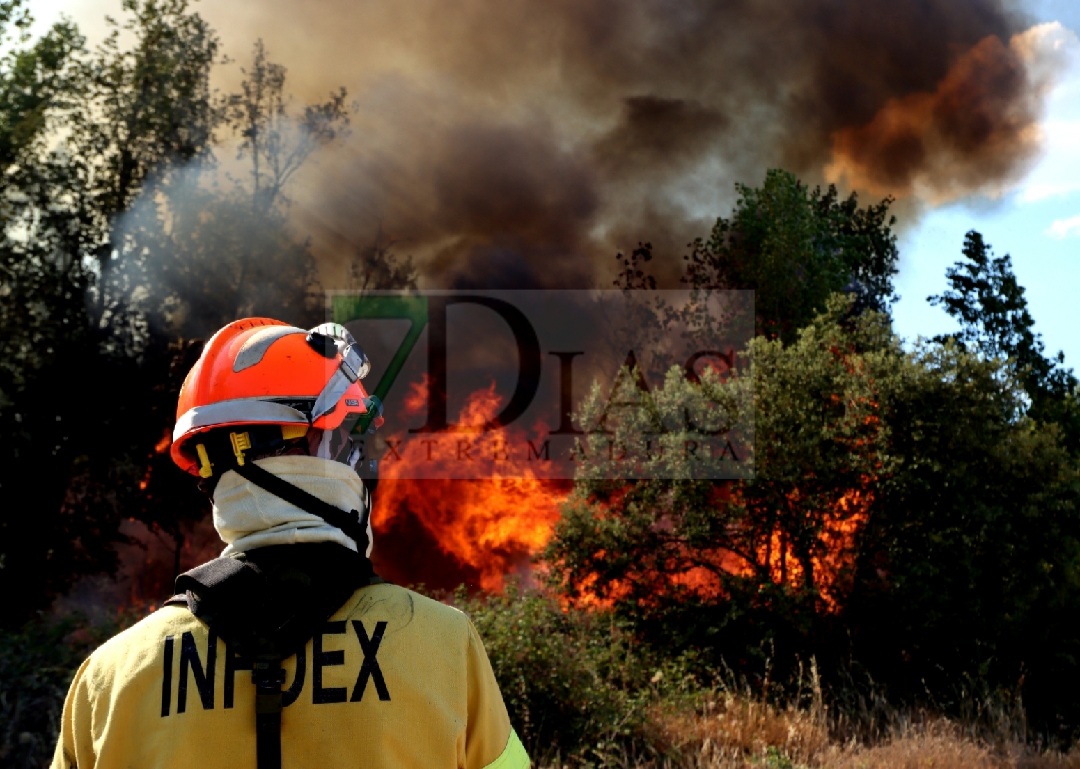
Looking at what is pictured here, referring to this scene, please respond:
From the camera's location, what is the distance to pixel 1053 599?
523 inches

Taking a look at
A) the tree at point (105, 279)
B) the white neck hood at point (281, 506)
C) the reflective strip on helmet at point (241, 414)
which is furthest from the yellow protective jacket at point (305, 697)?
the tree at point (105, 279)

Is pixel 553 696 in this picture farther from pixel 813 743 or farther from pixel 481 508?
pixel 481 508

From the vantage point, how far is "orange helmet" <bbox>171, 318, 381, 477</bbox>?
2354 millimetres

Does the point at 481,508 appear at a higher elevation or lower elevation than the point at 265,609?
lower

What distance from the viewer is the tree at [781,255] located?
27094mm

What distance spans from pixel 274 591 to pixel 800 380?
12.5 metres

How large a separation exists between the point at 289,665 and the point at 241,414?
66 cm

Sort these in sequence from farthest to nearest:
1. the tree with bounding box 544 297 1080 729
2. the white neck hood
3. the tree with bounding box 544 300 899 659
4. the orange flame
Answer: the orange flame
the tree with bounding box 544 300 899 659
the tree with bounding box 544 297 1080 729
the white neck hood

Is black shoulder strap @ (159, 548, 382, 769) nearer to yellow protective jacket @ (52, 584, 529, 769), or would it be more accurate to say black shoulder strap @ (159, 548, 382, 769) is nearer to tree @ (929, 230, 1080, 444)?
yellow protective jacket @ (52, 584, 529, 769)

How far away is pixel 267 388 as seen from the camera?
2.40 m

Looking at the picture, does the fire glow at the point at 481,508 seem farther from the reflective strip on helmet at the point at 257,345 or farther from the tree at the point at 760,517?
the reflective strip on helmet at the point at 257,345

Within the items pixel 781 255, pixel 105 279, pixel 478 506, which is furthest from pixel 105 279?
pixel 781 255

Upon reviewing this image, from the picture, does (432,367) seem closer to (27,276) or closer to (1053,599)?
(27,276)

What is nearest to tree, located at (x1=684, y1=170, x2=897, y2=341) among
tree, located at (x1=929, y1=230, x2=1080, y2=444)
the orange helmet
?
tree, located at (x1=929, y1=230, x2=1080, y2=444)
